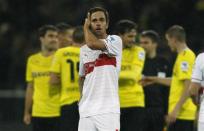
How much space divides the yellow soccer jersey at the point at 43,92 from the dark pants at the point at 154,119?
4.58 feet

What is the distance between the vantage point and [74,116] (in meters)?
12.1

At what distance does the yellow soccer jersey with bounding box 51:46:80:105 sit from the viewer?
12.1m

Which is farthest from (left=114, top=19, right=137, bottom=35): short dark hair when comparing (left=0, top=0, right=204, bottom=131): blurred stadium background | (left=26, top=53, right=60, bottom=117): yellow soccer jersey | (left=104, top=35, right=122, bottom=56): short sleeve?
(left=0, top=0, right=204, bottom=131): blurred stadium background

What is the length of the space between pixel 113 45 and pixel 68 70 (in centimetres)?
219

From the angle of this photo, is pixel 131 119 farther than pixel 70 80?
Yes

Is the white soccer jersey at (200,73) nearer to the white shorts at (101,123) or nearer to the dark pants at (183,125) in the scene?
the white shorts at (101,123)

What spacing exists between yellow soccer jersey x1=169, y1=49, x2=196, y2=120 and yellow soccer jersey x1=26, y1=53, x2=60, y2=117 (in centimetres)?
182

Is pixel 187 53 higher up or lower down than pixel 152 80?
higher up

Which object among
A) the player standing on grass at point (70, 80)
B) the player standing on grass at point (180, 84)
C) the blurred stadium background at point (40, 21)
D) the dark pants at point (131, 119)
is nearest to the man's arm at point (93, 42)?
the player standing on grass at point (70, 80)

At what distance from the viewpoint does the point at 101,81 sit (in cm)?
999

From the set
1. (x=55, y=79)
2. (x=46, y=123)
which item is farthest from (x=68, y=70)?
(x=46, y=123)

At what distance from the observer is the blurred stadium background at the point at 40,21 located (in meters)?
21.1

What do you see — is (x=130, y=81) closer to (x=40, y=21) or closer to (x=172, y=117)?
(x=172, y=117)

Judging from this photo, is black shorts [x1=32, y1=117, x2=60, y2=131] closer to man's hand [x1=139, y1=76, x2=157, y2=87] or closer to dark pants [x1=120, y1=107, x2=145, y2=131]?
dark pants [x1=120, y1=107, x2=145, y2=131]
